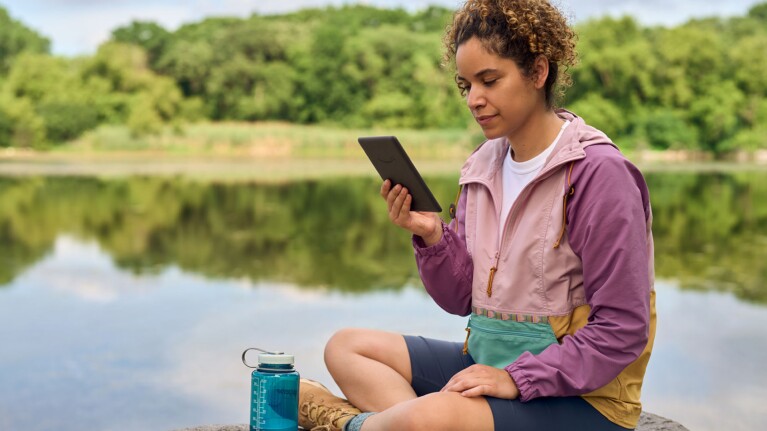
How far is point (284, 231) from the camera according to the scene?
480 inches

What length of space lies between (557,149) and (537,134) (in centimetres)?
8

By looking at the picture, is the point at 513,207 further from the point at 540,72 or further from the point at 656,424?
the point at 656,424

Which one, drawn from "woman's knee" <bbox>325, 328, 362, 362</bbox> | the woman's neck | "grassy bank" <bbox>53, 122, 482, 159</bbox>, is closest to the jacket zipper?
the woman's neck

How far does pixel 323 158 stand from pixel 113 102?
11800 mm

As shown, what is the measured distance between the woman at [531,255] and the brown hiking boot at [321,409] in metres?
0.06

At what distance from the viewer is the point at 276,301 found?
7.45 m

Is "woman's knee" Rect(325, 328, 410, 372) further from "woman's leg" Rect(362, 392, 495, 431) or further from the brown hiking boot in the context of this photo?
"woman's leg" Rect(362, 392, 495, 431)

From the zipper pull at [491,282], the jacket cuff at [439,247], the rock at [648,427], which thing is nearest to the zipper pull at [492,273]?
the zipper pull at [491,282]

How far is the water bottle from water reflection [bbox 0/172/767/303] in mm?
5193

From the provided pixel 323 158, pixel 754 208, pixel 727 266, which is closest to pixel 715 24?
pixel 323 158

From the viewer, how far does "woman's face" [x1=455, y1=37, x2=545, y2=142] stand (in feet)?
8.18

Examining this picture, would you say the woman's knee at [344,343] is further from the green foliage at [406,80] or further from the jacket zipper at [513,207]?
the green foliage at [406,80]

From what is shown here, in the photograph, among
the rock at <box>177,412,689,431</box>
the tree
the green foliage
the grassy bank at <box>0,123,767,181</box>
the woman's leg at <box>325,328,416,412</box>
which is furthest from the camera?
the tree

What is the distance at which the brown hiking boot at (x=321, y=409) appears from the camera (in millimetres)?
2861
